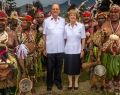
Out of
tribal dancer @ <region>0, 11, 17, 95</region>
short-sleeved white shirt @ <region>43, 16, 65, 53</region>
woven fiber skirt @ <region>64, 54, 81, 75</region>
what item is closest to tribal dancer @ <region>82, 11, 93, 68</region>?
woven fiber skirt @ <region>64, 54, 81, 75</region>

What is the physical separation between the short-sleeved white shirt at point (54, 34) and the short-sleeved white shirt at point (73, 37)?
11 centimetres

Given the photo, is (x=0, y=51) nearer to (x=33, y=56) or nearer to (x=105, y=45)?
(x=33, y=56)

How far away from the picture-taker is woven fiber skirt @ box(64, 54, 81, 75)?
916cm

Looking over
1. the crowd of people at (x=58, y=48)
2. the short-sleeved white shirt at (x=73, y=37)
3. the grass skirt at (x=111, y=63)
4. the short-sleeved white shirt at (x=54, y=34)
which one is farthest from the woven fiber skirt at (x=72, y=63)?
the grass skirt at (x=111, y=63)

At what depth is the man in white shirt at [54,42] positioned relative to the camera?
897 centimetres

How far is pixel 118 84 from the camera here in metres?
8.67

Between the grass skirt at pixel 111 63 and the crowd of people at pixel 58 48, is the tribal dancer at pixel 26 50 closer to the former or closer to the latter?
the crowd of people at pixel 58 48

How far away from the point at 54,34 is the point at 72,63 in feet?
2.53

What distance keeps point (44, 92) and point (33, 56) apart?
84 centimetres

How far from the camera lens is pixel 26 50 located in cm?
879

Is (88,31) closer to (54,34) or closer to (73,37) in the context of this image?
(73,37)

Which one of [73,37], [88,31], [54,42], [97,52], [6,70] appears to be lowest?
[6,70]

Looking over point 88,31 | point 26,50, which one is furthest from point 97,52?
point 88,31

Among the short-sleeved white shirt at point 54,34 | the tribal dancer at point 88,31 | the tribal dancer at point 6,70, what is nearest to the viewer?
the tribal dancer at point 6,70
